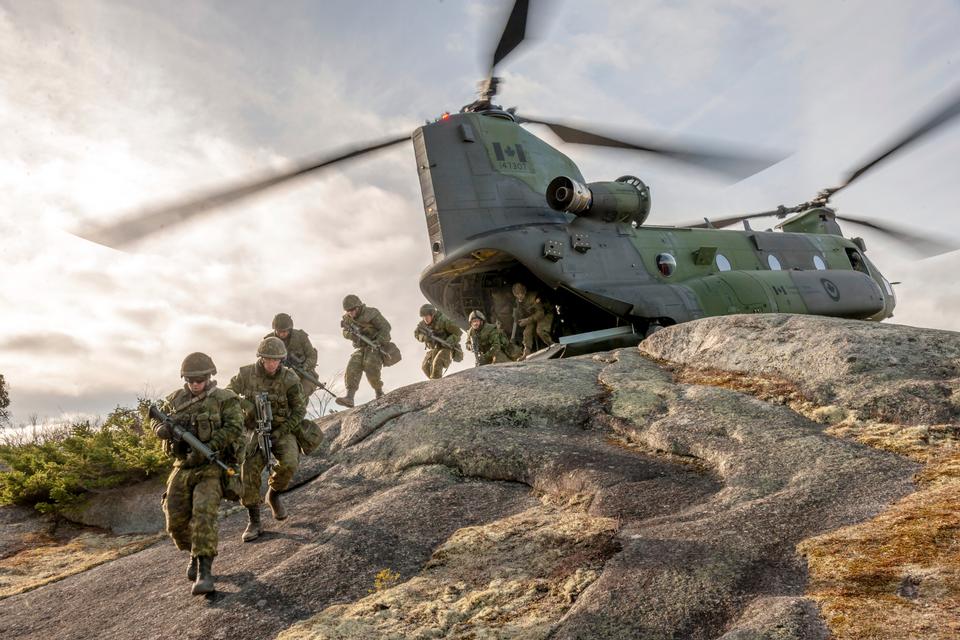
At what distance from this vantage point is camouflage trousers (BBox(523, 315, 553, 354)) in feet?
38.4

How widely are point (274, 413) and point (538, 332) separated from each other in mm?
6278

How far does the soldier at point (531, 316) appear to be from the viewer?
11.7 meters

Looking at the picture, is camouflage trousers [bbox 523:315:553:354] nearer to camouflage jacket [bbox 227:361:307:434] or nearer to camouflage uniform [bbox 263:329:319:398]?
camouflage uniform [bbox 263:329:319:398]

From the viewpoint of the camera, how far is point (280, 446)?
6.29 meters

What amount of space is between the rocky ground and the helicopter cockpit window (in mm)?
4068

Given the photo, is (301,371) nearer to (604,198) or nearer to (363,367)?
(363,367)

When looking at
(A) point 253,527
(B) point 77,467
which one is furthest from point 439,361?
(A) point 253,527

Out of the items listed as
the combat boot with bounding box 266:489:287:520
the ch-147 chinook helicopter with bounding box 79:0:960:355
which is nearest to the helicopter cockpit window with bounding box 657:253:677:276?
the ch-147 chinook helicopter with bounding box 79:0:960:355

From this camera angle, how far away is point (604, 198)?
1140cm

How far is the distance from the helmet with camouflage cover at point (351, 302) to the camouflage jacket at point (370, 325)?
0.36ft

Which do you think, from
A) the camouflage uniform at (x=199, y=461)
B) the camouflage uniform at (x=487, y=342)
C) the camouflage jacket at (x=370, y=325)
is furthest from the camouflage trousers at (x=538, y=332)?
the camouflage uniform at (x=199, y=461)

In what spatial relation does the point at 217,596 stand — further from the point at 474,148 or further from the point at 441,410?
the point at 474,148

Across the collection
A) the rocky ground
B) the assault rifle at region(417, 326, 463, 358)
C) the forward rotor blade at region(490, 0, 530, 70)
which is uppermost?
the forward rotor blade at region(490, 0, 530, 70)

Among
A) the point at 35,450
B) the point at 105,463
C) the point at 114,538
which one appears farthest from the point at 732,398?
the point at 35,450
